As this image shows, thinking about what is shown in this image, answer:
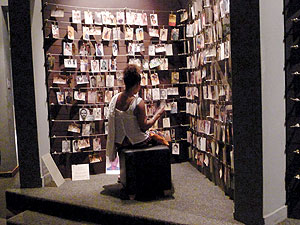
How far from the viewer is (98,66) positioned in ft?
14.6

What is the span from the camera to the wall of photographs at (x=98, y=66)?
14.2 feet

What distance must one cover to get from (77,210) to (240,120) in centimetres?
186

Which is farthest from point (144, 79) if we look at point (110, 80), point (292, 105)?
point (292, 105)

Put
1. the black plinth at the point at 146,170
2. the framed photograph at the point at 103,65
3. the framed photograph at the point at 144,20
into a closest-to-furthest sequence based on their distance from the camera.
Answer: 1. the black plinth at the point at 146,170
2. the framed photograph at the point at 103,65
3. the framed photograph at the point at 144,20

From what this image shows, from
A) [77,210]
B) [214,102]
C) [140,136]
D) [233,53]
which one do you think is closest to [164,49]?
[214,102]

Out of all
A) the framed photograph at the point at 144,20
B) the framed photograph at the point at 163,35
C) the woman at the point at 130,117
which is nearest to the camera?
the woman at the point at 130,117

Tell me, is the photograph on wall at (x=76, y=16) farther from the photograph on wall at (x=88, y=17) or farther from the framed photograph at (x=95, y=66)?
the framed photograph at (x=95, y=66)

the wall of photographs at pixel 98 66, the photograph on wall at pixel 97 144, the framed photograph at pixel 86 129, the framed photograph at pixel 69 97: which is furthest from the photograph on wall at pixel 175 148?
the framed photograph at pixel 69 97

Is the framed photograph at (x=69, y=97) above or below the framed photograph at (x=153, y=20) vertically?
below

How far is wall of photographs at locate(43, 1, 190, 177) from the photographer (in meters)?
4.33

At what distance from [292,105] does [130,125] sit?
1574 millimetres

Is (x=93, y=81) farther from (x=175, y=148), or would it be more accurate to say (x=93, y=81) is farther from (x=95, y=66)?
(x=175, y=148)

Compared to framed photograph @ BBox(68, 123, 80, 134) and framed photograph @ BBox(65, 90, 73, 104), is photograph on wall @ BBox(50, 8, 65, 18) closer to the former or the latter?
framed photograph @ BBox(65, 90, 73, 104)

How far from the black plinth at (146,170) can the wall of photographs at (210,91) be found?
24.6 inches
